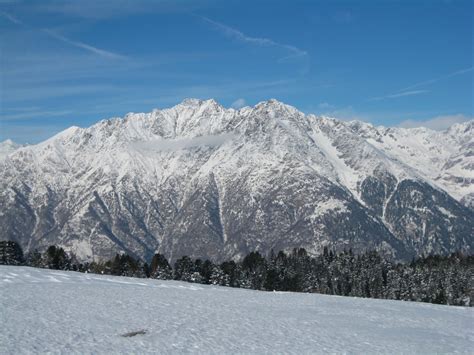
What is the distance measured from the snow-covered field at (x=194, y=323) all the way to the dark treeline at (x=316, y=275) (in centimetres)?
10439

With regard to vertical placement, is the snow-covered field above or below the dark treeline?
below

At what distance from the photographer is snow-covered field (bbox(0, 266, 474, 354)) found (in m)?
34.4

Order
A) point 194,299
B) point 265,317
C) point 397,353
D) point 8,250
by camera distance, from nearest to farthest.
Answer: point 397,353, point 265,317, point 194,299, point 8,250

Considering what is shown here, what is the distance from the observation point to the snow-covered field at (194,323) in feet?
113

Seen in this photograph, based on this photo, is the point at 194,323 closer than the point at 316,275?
Yes

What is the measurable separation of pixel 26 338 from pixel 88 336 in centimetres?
367

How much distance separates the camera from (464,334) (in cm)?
4747

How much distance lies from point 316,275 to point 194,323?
6300 inches

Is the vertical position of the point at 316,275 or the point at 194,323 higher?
the point at 316,275

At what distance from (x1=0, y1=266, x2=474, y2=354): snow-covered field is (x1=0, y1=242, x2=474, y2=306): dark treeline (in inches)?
4110

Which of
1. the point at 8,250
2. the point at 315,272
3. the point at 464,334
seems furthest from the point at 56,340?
the point at 315,272

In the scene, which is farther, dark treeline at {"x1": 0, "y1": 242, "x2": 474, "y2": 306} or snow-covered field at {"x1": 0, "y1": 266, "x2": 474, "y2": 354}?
dark treeline at {"x1": 0, "y1": 242, "x2": 474, "y2": 306}

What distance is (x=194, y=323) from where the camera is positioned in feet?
135

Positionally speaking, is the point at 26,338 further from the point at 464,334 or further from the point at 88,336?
the point at 464,334
